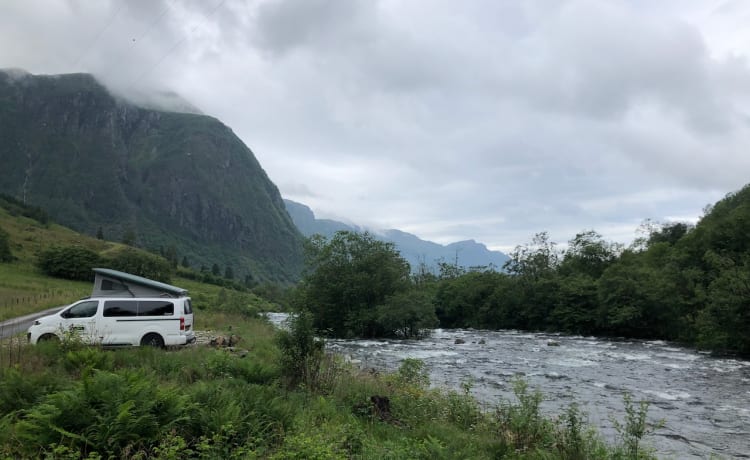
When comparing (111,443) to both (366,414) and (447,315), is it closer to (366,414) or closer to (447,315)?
(366,414)

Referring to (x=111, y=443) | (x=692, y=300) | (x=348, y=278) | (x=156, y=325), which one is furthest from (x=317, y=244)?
(x=111, y=443)

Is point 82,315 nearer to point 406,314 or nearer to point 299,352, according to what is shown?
point 299,352

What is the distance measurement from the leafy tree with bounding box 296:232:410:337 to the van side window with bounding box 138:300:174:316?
31.6 metres

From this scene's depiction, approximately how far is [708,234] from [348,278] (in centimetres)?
4038


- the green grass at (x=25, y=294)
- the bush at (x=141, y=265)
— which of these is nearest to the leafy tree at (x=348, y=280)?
the green grass at (x=25, y=294)

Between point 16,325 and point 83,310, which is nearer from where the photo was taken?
point 83,310

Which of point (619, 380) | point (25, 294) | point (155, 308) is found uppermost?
point (155, 308)

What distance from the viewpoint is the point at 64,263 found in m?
82.2

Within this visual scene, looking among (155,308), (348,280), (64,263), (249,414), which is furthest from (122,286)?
(64,263)

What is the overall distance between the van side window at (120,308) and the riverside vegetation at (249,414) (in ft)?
16.6

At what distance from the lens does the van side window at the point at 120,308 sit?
748 inches

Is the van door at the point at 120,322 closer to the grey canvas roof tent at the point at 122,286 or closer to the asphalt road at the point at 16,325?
the grey canvas roof tent at the point at 122,286

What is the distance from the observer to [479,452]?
31.0 feet

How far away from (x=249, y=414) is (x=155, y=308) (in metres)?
13.2
